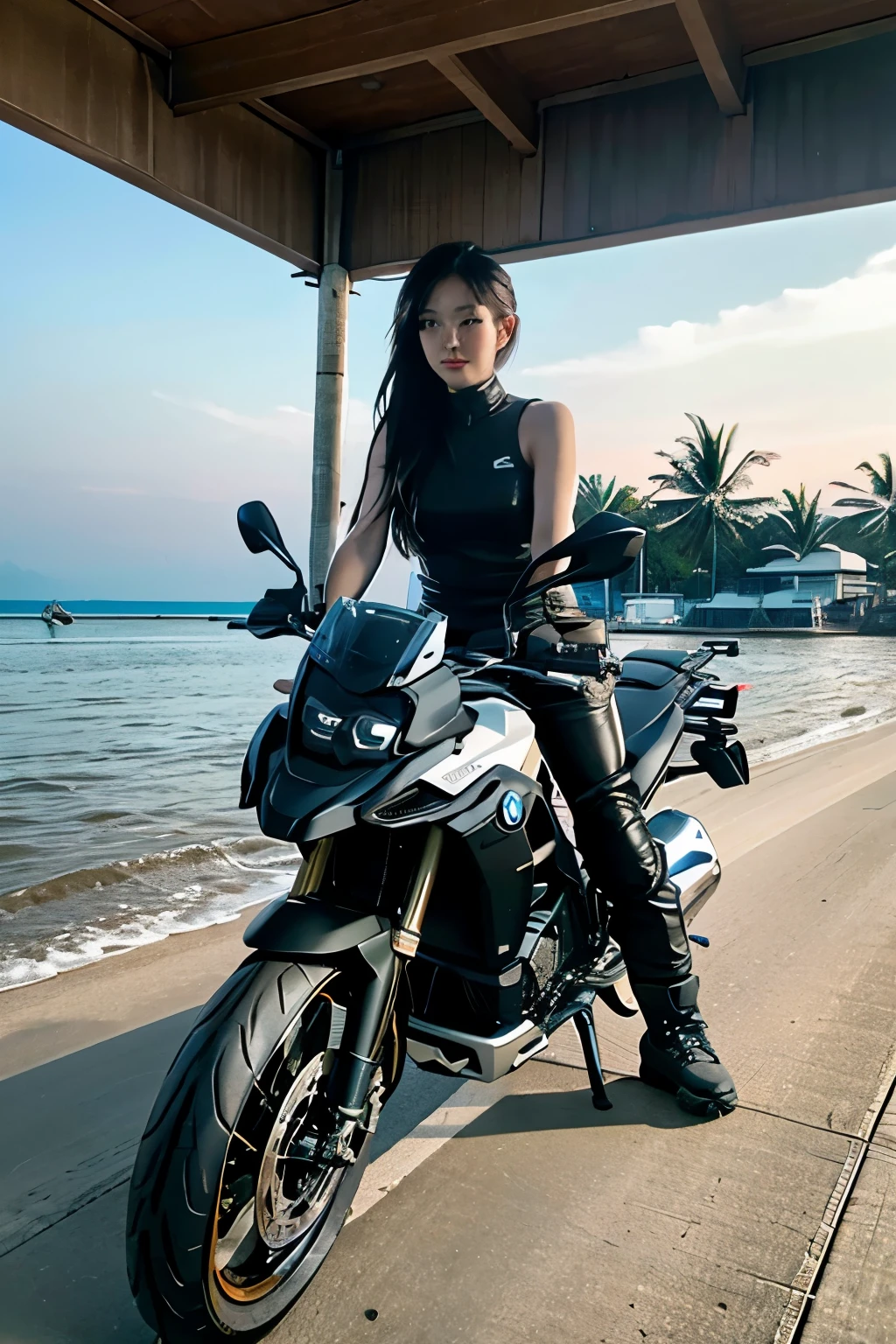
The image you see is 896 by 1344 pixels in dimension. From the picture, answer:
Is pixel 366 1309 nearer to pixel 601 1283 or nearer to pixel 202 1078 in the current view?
pixel 601 1283

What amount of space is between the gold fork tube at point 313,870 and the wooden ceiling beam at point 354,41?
3.25 metres

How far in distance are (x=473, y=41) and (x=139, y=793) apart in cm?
484

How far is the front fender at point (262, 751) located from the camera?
1.59m

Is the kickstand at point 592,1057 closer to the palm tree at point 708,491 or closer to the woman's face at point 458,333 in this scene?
the woman's face at point 458,333

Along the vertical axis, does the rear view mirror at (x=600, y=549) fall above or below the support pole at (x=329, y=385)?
below

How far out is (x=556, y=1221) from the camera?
5.86 feet

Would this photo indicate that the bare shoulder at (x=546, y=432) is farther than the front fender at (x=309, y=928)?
Yes

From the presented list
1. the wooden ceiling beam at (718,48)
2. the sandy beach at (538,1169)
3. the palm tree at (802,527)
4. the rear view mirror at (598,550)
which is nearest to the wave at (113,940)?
the sandy beach at (538,1169)

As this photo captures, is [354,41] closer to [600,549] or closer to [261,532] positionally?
[261,532]

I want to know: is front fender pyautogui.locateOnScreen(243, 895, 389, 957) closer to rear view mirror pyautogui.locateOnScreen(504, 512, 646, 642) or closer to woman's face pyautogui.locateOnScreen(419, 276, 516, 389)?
rear view mirror pyautogui.locateOnScreen(504, 512, 646, 642)

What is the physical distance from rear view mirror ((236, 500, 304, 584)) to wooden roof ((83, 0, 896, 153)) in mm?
2652

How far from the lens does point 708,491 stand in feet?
165

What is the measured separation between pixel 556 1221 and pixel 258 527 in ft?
4.55

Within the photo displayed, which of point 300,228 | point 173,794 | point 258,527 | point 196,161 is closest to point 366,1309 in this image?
point 258,527
